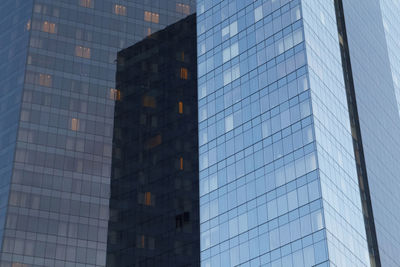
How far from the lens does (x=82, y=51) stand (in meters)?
155

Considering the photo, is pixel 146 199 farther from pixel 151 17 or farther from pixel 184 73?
pixel 151 17

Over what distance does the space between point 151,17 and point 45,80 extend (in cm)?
2573

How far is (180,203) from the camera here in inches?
5782

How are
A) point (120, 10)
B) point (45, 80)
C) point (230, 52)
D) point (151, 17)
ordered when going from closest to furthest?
1. point (230, 52)
2. point (45, 80)
3. point (120, 10)
4. point (151, 17)

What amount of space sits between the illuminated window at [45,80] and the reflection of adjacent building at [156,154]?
11584 millimetres

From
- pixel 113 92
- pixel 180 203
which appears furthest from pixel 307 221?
pixel 113 92

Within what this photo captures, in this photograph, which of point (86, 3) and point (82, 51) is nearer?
point (82, 51)

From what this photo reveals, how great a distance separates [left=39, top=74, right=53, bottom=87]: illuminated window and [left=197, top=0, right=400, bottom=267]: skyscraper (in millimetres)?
33133

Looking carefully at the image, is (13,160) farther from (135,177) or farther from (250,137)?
(250,137)

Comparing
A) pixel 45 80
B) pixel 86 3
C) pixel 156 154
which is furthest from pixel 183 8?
pixel 45 80

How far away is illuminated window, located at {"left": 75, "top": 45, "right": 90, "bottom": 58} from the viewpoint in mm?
154337

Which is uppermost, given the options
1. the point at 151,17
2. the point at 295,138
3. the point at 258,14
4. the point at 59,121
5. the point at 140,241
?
the point at 151,17

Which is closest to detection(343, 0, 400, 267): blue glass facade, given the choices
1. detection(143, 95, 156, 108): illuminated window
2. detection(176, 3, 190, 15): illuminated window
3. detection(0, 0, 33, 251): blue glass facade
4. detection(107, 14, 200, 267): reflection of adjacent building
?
detection(107, 14, 200, 267): reflection of adjacent building

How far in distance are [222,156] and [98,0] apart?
191 feet
